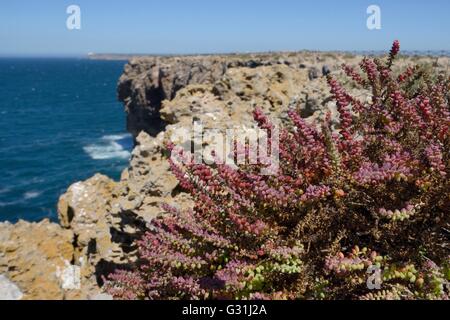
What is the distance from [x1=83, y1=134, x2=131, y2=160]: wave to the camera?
6794cm

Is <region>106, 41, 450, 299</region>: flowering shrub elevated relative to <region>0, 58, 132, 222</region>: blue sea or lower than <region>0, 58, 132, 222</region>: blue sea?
elevated

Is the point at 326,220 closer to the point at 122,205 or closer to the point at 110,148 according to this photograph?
the point at 122,205

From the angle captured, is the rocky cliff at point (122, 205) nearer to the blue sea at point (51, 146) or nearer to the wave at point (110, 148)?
the blue sea at point (51, 146)

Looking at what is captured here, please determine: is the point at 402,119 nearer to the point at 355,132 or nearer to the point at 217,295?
the point at 355,132

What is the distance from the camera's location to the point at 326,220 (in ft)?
12.4

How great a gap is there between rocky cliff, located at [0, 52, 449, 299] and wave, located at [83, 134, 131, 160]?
56.2 metres

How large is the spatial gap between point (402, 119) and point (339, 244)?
1.33 metres

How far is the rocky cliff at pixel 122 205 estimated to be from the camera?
5965 millimetres

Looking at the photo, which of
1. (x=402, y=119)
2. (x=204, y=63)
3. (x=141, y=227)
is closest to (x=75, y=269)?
(x=141, y=227)

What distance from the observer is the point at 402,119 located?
4.07 m

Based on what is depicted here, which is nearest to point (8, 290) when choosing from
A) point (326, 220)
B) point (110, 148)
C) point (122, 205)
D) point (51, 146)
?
point (122, 205)

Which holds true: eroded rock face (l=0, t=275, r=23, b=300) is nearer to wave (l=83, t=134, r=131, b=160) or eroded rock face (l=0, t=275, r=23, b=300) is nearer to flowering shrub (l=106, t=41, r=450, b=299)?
flowering shrub (l=106, t=41, r=450, b=299)

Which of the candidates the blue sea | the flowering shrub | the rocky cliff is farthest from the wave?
the flowering shrub

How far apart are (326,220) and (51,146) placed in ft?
248
